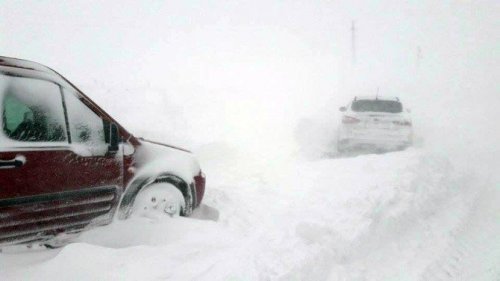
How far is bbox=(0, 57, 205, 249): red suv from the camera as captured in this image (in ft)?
10.4

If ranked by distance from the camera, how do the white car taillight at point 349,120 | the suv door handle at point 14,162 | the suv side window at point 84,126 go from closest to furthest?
the suv door handle at point 14,162 → the suv side window at point 84,126 → the white car taillight at point 349,120

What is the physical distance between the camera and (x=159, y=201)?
418 cm

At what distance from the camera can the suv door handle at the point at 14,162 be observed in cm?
306

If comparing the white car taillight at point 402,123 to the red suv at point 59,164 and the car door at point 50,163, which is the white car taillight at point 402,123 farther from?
the car door at point 50,163

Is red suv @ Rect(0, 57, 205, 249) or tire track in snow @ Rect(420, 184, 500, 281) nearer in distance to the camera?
red suv @ Rect(0, 57, 205, 249)

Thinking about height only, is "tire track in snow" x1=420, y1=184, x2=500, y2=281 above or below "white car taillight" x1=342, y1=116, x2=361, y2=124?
below

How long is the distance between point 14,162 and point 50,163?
287mm

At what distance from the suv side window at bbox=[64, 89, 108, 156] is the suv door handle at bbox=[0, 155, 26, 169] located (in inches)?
18.3

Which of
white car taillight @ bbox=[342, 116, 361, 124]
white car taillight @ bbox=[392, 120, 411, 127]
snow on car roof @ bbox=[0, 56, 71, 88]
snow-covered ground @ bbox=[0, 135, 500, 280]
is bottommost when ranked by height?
snow-covered ground @ bbox=[0, 135, 500, 280]

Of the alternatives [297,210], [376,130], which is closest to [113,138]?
[297,210]

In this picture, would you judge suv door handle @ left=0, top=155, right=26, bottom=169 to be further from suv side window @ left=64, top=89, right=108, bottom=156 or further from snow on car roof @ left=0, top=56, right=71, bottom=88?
snow on car roof @ left=0, top=56, right=71, bottom=88

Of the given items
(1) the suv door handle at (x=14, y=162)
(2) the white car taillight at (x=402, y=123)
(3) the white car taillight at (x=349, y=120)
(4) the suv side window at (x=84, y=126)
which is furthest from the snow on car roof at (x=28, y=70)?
(2) the white car taillight at (x=402, y=123)

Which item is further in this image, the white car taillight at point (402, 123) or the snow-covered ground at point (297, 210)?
the white car taillight at point (402, 123)

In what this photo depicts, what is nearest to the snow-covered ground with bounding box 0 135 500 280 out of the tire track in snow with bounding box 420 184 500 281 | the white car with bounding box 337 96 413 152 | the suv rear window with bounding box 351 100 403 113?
the tire track in snow with bounding box 420 184 500 281
